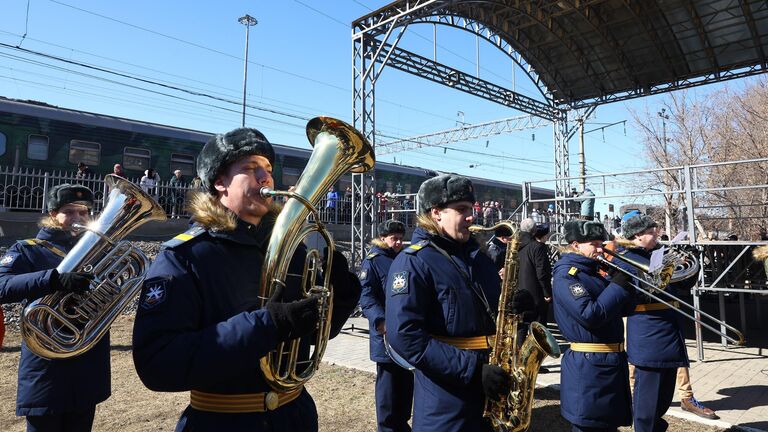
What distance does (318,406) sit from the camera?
5461 mm

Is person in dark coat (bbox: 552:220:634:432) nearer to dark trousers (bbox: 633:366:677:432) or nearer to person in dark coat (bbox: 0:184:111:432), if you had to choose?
dark trousers (bbox: 633:366:677:432)

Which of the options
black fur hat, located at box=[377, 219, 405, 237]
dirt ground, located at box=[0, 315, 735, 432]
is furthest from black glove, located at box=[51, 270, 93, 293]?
black fur hat, located at box=[377, 219, 405, 237]

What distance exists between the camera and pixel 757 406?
541 cm

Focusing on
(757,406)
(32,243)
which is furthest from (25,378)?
(757,406)

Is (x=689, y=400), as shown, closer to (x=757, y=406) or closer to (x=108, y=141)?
(x=757, y=406)

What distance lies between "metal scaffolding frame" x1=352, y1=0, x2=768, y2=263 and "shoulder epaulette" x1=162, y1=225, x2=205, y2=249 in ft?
28.9

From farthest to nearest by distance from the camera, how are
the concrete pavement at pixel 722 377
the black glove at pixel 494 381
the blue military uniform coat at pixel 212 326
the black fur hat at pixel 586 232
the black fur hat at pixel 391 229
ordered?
the black fur hat at pixel 391 229
the concrete pavement at pixel 722 377
the black fur hat at pixel 586 232
the black glove at pixel 494 381
the blue military uniform coat at pixel 212 326

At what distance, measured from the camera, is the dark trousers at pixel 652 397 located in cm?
379

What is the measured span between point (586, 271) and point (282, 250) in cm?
→ 283

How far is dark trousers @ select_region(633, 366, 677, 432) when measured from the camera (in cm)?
379

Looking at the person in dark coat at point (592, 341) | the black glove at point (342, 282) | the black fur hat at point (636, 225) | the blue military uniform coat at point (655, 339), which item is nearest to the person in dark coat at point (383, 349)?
the person in dark coat at point (592, 341)

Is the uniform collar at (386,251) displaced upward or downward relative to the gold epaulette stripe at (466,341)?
upward

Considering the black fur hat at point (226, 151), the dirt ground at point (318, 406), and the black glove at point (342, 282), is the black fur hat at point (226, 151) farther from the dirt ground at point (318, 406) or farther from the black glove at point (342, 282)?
the dirt ground at point (318, 406)

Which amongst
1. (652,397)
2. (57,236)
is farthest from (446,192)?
(57,236)
